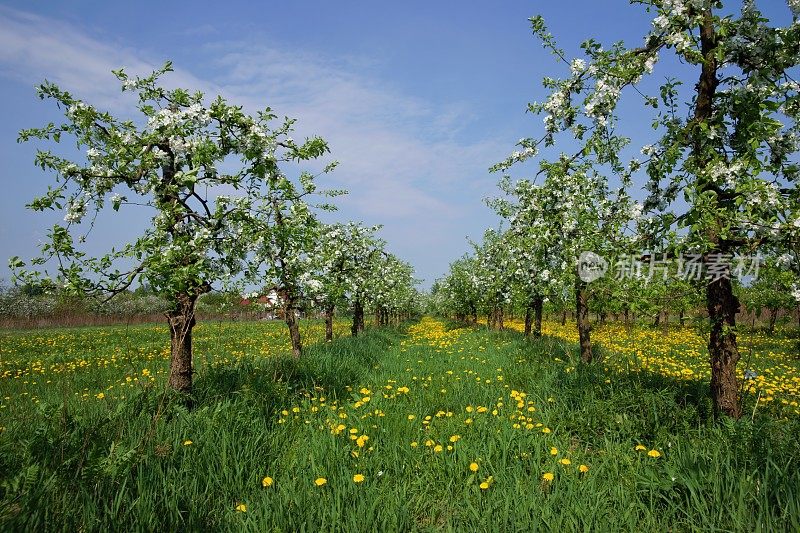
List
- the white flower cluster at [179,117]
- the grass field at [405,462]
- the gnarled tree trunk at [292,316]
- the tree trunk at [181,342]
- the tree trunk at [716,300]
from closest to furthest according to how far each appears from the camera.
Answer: the grass field at [405,462], the tree trunk at [716,300], the white flower cluster at [179,117], the tree trunk at [181,342], the gnarled tree trunk at [292,316]

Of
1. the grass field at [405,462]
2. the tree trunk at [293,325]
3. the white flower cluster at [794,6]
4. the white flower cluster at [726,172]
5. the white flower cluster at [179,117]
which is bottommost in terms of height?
the grass field at [405,462]

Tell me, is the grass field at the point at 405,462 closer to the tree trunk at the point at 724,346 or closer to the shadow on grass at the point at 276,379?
the shadow on grass at the point at 276,379

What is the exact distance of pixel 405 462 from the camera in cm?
487

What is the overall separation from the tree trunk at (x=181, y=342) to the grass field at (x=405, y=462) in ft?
1.13

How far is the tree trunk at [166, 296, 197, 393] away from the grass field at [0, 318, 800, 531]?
13.5 inches

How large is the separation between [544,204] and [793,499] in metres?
9.43

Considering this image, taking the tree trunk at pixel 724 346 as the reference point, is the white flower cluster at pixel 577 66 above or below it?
above

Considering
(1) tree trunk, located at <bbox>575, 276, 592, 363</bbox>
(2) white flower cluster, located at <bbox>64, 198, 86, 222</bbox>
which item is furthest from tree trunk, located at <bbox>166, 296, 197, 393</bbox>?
(1) tree trunk, located at <bbox>575, 276, 592, 363</bbox>

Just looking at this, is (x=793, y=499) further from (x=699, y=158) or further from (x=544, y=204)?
(x=544, y=204)

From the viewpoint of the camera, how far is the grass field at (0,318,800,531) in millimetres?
3527

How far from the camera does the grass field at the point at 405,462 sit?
139 inches

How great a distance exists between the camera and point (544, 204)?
476 inches

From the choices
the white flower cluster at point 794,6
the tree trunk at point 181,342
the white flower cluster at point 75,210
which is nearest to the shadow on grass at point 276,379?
the tree trunk at point 181,342

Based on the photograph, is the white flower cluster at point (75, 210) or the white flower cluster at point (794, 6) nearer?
the white flower cluster at point (794, 6)
